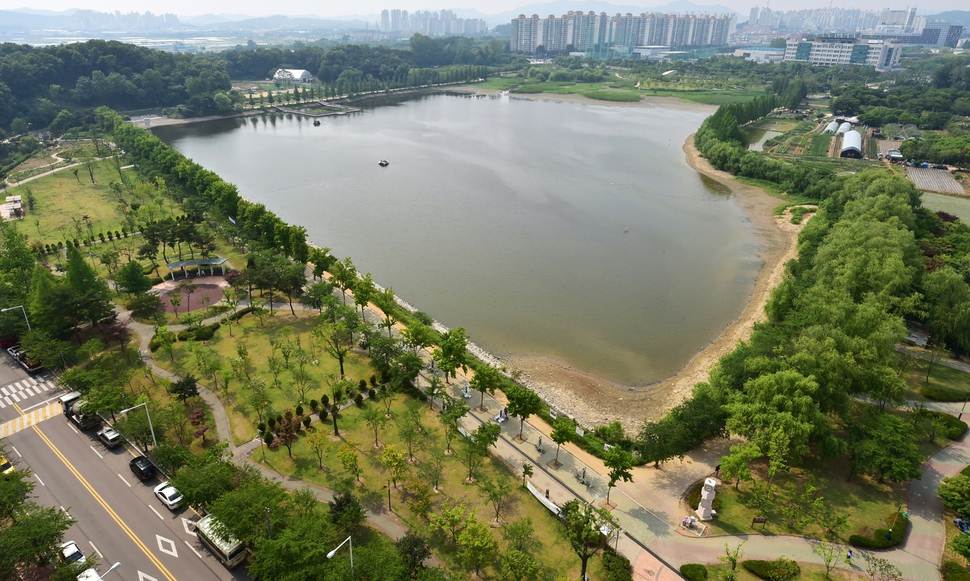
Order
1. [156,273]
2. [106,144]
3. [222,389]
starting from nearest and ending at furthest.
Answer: [222,389], [156,273], [106,144]

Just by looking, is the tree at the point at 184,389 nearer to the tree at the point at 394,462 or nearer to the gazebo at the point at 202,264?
the tree at the point at 394,462

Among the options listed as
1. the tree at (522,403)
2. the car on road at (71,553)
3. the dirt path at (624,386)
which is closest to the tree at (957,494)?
the dirt path at (624,386)

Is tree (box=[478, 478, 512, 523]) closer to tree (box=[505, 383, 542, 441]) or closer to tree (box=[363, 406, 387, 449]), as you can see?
tree (box=[505, 383, 542, 441])

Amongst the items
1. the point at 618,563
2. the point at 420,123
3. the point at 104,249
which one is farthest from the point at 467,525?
the point at 420,123

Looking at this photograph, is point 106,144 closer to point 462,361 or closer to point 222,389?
point 222,389

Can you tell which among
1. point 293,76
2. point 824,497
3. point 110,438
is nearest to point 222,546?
point 110,438

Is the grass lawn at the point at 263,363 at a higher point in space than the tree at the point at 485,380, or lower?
lower
